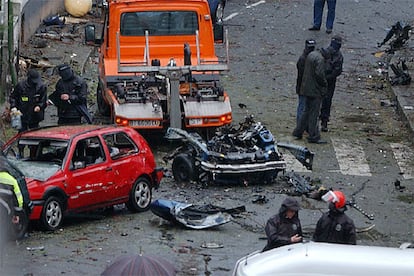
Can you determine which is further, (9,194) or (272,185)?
(272,185)

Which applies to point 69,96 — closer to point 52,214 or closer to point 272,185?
point 272,185

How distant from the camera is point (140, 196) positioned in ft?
53.4

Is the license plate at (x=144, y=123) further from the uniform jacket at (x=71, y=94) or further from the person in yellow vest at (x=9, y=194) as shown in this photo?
the person in yellow vest at (x=9, y=194)

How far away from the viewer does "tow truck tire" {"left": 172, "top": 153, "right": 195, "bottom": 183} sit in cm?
1781

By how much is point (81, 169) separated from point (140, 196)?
1363 mm

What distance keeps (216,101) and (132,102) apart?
1491 mm

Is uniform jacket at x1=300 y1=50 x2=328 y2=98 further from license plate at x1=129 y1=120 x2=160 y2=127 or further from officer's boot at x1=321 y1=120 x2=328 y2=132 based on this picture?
license plate at x1=129 y1=120 x2=160 y2=127

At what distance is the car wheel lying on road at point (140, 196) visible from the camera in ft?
52.9

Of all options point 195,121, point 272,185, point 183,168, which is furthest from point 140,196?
point 195,121

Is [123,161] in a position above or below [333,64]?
below

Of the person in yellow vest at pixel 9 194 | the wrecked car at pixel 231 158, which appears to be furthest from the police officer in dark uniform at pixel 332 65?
the person in yellow vest at pixel 9 194

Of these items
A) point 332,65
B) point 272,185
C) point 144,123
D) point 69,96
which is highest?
point 332,65

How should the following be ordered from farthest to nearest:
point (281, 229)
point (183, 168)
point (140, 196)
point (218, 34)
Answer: point (218, 34)
point (183, 168)
point (140, 196)
point (281, 229)

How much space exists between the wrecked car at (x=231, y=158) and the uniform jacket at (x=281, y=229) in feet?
16.8
